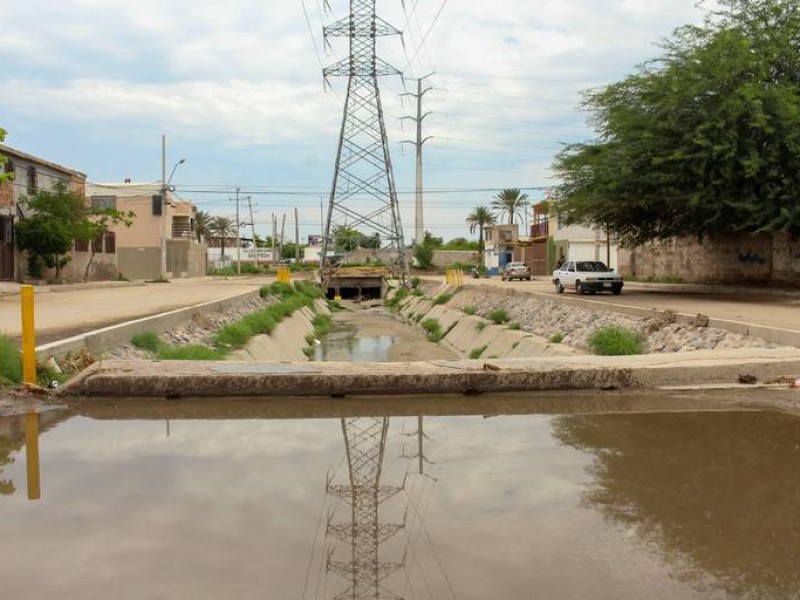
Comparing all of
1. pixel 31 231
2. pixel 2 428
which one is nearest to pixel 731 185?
pixel 2 428

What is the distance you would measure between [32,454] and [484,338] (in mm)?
21070

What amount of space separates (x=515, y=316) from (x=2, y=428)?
80.0 ft

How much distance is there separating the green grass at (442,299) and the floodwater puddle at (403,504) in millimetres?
32867

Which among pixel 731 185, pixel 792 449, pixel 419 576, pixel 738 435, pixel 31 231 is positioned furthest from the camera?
pixel 31 231

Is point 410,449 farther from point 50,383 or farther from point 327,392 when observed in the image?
point 50,383

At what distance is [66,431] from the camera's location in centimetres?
802

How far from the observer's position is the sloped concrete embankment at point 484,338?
21.3 meters

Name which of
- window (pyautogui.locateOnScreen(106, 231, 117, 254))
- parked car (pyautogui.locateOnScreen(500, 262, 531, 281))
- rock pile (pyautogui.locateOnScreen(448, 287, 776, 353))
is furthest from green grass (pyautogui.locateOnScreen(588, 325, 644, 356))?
window (pyautogui.locateOnScreen(106, 231, 117, 254))

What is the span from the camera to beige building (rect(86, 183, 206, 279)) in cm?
6975

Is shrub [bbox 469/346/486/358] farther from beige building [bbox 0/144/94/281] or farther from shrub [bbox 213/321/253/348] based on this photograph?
beige building [bbox 0/144/94/281]

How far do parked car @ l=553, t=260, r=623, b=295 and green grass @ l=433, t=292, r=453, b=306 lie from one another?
8.42 metres

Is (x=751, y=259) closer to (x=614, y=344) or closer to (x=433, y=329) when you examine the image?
(x=433, y=329)

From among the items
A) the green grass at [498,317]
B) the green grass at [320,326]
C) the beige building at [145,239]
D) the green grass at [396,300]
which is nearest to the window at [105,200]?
the beige building at [145,239]

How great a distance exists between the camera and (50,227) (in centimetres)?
4100
